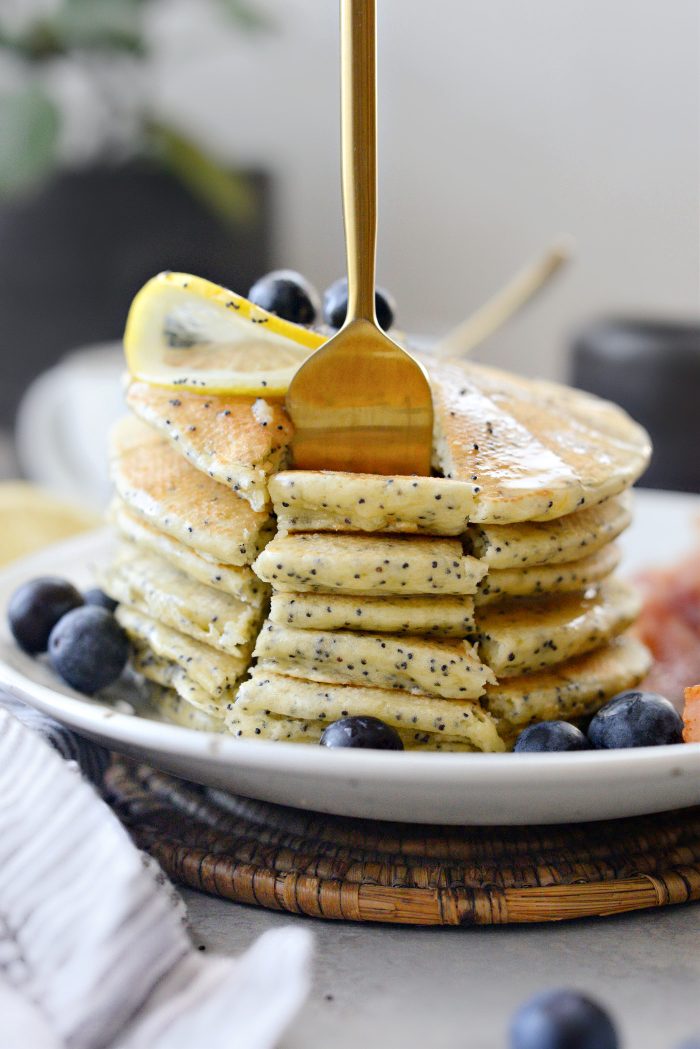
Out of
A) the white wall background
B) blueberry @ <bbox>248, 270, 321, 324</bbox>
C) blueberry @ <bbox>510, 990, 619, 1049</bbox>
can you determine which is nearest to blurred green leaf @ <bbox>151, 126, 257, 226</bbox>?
the white wall background

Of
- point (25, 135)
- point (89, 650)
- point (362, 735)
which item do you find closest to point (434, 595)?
point (362, 735)

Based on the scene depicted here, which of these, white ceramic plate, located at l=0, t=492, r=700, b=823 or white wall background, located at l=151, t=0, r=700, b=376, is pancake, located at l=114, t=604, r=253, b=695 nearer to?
white ceramic plate, located at l=0, t=492, r=700, b=823

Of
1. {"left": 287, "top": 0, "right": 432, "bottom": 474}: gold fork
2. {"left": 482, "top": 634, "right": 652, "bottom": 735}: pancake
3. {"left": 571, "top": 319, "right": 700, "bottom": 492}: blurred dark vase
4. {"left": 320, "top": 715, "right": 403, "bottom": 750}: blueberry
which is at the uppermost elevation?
{"left": 287, "top": 0, "right": 432, "bottom": 474}: gold fork

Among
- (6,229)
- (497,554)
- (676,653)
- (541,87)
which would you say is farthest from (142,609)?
(541,87)

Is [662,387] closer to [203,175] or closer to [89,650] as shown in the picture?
[203,175]

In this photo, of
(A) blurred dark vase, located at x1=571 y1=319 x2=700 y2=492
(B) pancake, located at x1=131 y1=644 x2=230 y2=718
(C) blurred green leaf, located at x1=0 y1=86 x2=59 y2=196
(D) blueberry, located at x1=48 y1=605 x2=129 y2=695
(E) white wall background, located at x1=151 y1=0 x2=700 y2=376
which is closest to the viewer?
(B) pancake, located at x1=131 y1=644 x2=230 y2=718

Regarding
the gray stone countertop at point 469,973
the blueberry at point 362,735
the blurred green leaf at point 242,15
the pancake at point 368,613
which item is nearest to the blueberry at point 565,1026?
the gray stone countertop at point 469,973

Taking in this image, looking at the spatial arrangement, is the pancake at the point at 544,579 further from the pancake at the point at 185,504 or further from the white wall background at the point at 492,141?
the white wall background at the point at 492,141
